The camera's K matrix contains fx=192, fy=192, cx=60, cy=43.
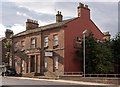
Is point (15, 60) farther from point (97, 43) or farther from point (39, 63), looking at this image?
point (97, 43)

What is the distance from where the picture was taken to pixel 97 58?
27438mm

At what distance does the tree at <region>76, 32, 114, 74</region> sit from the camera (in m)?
27.2

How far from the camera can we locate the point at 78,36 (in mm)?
31281

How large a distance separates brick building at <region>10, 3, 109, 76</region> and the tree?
8.35ft

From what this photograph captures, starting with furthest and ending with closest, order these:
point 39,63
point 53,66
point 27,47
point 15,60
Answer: point 15,60 → point 27,47 → point 39,63 → point 53,66

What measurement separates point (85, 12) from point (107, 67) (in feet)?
34.3

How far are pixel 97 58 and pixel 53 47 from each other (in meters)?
7.23

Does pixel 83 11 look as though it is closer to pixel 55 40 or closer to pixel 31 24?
pixel 55 40

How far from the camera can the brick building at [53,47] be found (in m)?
29.1

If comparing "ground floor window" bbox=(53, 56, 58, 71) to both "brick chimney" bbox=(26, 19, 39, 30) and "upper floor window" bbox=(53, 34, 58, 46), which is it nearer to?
"upper floor window" bbox=(53, 34, 58, 46)

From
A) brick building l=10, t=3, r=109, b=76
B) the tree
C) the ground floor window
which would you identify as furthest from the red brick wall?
the ground floor window

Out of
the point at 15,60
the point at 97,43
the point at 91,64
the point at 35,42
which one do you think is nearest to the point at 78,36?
the point at 97,43

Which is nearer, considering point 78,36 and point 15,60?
point 78,36

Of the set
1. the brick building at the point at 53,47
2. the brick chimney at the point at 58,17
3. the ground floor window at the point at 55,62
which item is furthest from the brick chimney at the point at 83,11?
the ground floor window at the point at 55,62
